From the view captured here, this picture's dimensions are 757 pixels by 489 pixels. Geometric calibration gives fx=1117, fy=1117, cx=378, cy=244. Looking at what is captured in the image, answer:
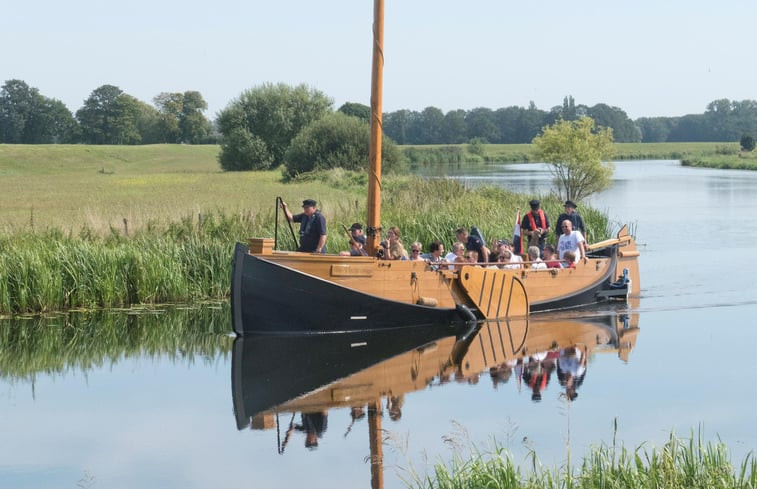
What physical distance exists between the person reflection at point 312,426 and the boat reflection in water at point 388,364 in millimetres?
11

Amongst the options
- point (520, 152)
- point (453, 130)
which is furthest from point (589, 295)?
point (453, 130)

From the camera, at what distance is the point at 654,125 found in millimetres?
199000

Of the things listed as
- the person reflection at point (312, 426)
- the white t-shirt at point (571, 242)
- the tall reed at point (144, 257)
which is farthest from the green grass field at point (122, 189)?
the person reflection at point (312, 426)

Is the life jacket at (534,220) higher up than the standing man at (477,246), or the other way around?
the life jacket at (534,220)

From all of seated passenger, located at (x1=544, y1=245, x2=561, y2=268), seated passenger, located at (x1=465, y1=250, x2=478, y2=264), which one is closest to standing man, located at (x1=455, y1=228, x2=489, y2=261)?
seated passenger, located at (x1=465, y1=250, x2=478, y2=264)

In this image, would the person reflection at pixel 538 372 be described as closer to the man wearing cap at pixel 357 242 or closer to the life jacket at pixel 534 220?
the man wearing cap at pixel 357 242

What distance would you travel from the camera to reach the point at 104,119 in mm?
131250

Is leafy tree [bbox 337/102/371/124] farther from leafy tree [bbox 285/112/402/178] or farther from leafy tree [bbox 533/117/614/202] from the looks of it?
leafy tree [bbox 533/117/614/202]

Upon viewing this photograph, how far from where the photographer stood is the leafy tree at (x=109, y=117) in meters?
130

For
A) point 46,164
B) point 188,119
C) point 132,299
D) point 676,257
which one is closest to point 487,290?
point 132,299

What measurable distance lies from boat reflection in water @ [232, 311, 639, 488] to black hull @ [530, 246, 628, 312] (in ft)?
1.27

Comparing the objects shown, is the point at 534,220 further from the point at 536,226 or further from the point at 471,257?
the point at 471,257

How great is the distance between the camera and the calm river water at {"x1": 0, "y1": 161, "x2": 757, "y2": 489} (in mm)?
10969

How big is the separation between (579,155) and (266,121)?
129 ft
